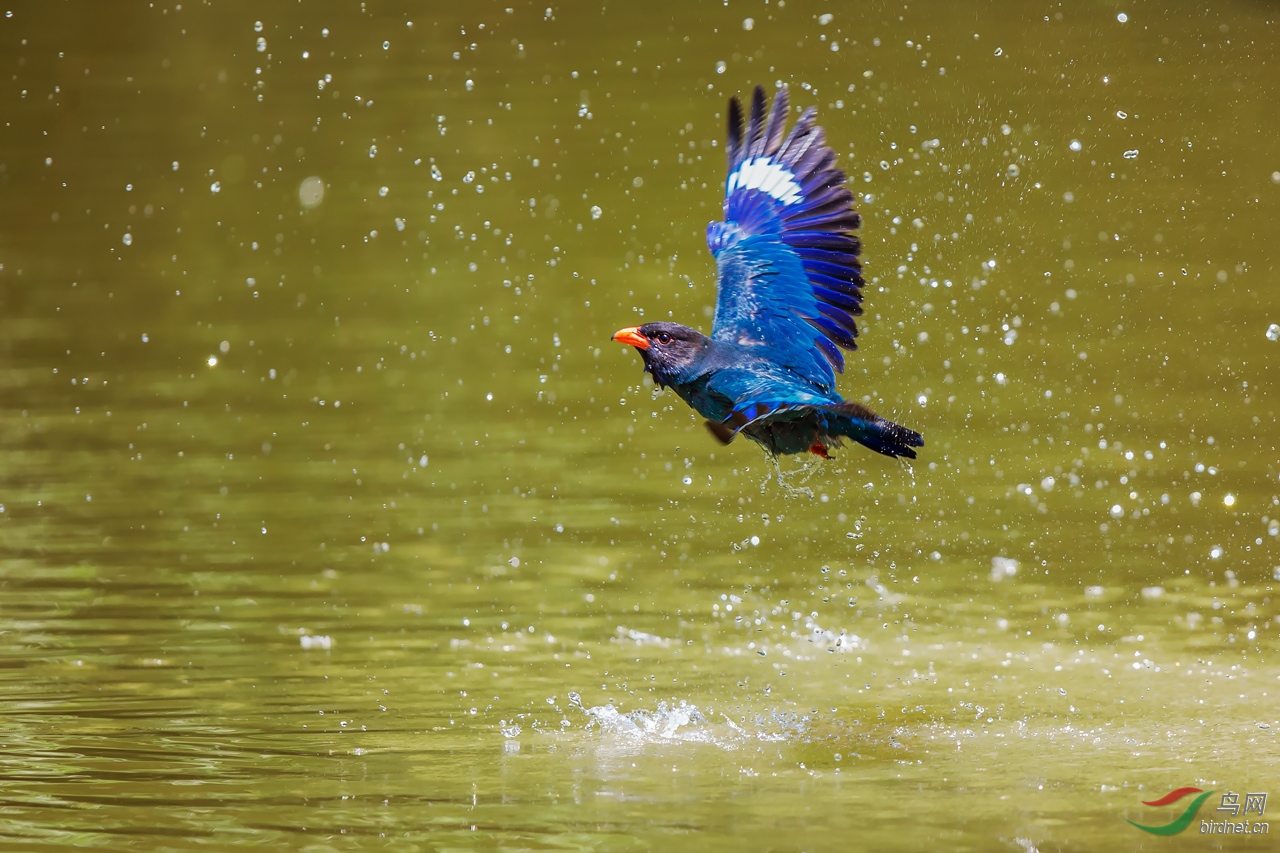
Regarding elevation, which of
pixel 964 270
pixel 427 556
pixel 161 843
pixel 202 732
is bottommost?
pixel 161 843

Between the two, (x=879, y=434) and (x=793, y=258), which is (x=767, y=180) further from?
(x=879, y=434)

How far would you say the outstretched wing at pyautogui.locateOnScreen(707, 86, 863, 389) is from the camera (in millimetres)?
4820

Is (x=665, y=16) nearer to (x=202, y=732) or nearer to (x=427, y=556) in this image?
(x=427, y=556)

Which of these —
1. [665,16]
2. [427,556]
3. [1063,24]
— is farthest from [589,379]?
[665,16]

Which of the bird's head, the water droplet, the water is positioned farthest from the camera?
the water droplet

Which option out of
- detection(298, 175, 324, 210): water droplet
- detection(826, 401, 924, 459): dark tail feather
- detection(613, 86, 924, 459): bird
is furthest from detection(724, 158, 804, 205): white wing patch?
detection(298, 175, 324, 210): water droplet

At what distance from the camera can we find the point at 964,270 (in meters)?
8.25

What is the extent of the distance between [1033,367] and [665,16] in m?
6.30

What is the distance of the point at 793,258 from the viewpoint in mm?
4871

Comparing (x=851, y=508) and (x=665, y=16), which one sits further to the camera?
(x=665, y=16)

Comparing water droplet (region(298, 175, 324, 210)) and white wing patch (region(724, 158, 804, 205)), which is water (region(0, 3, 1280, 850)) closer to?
water droplet (region(298, 175, 324, 210))
